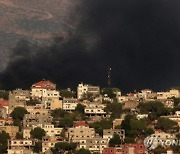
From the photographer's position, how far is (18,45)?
144 m

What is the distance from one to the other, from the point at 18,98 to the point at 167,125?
14033mm

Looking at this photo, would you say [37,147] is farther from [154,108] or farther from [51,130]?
[154,108]

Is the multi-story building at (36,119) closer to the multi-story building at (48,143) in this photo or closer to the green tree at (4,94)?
the multi-story building at (48,143)

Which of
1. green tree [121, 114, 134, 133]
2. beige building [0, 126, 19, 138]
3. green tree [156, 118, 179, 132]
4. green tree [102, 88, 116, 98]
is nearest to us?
green tree [121, 114, 134, 133]

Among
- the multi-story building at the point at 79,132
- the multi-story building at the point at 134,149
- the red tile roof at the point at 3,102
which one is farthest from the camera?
the red tile roof at the point at 3,102

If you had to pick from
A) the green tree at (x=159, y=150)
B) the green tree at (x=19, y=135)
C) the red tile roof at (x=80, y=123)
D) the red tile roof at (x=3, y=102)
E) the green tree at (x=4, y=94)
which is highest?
the green tree at (x=4, y=94)

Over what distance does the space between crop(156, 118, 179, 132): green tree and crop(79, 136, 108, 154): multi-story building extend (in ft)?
14.3

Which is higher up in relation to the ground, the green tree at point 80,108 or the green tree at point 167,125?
the green tree at point 80,108

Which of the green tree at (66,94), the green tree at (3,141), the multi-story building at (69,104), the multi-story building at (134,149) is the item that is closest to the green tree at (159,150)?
the multi-story building at (134,149)

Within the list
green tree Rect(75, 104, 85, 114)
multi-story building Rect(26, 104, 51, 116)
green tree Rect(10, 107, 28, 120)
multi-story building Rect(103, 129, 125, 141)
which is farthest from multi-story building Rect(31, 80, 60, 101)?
multi-story building Rect(103, 129, 125, 141)

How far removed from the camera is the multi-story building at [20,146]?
93.9 metres

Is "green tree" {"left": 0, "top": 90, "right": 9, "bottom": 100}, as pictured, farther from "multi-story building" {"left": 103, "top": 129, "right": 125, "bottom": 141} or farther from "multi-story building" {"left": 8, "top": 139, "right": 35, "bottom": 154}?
"multi-story building" {"left": 103, "top": 129, "right": 125, "bottom": 141}

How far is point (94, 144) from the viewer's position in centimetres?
9494

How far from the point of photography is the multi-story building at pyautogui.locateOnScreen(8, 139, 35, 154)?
9388 cm
